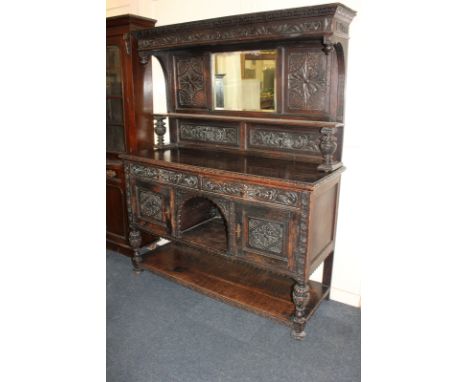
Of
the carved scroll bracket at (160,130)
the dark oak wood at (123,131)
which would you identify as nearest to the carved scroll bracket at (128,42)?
the dark oak wood at (123,131)

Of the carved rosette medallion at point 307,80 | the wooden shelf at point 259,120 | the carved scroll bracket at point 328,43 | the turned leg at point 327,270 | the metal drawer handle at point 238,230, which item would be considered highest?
Answer: the carved scroll bracket at point 328,43

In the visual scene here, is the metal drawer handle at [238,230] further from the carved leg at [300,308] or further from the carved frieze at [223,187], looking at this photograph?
the carved leg at [300,308]

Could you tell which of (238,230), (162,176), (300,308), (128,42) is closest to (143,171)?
(162,176)

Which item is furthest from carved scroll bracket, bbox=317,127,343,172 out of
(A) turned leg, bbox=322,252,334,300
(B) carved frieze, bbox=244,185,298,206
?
(A) turned leg, bbox=322,252,334,300

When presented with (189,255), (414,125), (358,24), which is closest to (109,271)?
(189,255)

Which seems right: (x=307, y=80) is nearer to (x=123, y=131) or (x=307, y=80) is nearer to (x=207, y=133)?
(x=207, y=133)

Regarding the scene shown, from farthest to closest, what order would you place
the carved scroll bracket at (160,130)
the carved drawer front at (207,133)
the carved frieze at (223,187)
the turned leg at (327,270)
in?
the carved scroll bracket at (160,130)
the carved drawer front at (207,133)
the turned leg at (327,270)
the carved frieze at (223,187)

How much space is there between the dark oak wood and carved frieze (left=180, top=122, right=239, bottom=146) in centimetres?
36

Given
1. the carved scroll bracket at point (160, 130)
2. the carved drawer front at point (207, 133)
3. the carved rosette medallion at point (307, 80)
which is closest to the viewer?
the carved rosette medallion at point (307, 80)

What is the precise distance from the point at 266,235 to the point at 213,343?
30.2 inches

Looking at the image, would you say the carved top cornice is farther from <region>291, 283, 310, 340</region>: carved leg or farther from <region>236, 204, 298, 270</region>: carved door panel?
<region>291, 283, 310, 340</region>: carved leg

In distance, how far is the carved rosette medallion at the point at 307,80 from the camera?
2365mm
